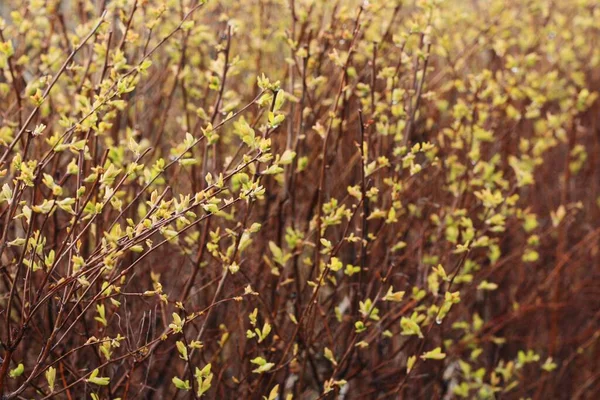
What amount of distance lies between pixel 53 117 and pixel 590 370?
3412 millimetres

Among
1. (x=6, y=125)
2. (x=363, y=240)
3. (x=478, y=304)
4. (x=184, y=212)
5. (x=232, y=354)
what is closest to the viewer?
(x=184, y=212)

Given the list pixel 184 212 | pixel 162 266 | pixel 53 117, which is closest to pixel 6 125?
pixel 53 117

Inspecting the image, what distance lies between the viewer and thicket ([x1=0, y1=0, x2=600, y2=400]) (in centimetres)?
210

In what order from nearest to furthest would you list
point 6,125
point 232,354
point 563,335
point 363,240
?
point 363,240, point 6,125, point 232,354, point 563,335

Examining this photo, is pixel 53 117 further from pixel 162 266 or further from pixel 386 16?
pixel 386 16

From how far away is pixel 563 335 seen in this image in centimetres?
456

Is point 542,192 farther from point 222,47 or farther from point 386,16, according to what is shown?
point 222,47

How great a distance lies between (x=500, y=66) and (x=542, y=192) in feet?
2.89

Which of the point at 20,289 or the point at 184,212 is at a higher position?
the point at 184,212

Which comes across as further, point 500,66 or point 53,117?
point 500,66

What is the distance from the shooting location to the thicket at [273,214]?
2100mm

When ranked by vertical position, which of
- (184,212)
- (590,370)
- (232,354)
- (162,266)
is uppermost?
(184,212)

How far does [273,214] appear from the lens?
121 inches

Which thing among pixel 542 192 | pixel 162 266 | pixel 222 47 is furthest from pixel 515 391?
pixel 222 47
